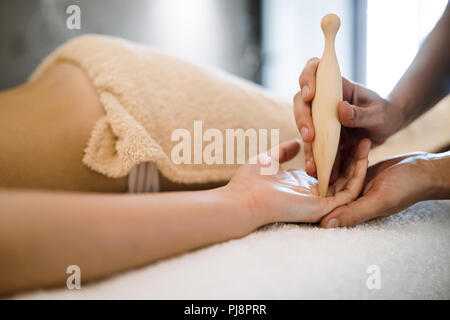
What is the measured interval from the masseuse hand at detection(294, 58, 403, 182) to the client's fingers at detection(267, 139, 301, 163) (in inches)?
2.2

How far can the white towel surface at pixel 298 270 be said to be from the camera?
319 mm

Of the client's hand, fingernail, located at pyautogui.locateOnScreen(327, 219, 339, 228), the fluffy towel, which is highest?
the fluffy towel

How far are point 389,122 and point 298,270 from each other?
471 millimetres

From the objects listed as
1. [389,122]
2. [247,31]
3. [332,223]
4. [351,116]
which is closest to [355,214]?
[332,223]

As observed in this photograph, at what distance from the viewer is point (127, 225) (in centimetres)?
35

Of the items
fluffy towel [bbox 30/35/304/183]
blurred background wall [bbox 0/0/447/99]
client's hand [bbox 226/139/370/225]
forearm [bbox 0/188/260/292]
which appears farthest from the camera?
blurred background wall [bbox 0/0/447/99]

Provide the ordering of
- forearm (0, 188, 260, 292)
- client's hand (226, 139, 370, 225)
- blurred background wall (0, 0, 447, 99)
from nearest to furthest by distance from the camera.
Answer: forearm (0, 188, 260, 292) → client's hand (226, 139, 370, 225) → blurred background wall (0, 0, 447, 99)

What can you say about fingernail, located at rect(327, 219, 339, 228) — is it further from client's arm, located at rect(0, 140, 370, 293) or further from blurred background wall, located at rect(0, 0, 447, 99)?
blurred background wall, located at rect(0, 0, 447, 99)

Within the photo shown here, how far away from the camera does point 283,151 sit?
61cm

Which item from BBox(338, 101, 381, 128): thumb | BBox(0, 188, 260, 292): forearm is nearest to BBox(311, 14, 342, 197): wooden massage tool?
BBox(338, 101, 381, 128): thumb

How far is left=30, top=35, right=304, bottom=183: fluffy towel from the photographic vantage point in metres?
0.58

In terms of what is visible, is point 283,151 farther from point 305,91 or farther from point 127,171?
point 127,171

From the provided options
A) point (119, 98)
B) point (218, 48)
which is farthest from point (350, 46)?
point (119, 98)
